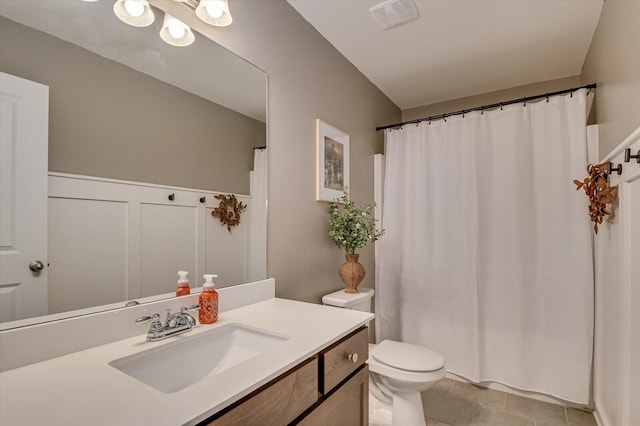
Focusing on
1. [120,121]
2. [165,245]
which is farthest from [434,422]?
[120,121]

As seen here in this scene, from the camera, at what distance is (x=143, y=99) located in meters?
1.11

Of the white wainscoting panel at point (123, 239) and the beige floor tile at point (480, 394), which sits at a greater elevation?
the white wainscoting panel at point (123, 239)

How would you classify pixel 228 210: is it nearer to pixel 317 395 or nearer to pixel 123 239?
pixel 123 239

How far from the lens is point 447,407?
2094mm

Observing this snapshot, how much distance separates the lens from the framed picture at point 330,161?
196cm

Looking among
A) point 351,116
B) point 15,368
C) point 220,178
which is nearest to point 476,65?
point 351,116

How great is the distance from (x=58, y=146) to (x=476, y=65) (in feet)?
8.63

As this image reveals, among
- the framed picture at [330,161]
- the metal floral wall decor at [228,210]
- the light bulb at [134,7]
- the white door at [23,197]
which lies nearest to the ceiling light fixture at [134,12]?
the light bulb at [134,7]

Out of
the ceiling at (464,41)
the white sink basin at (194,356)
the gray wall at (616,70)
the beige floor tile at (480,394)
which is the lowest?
the beige floor tile at (480,394)

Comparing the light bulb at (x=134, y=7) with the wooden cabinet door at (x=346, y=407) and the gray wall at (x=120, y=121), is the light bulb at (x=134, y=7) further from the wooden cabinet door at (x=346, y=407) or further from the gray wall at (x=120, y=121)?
the wooden cabinet door at (x=346, y=407)

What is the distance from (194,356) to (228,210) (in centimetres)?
62

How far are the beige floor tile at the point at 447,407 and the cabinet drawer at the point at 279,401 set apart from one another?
58.3 inches

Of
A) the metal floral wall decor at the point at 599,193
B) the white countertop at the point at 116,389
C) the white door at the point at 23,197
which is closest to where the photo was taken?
the white countertop at the point at 116,389

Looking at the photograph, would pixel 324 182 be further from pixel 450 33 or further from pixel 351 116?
pixel 450 33
